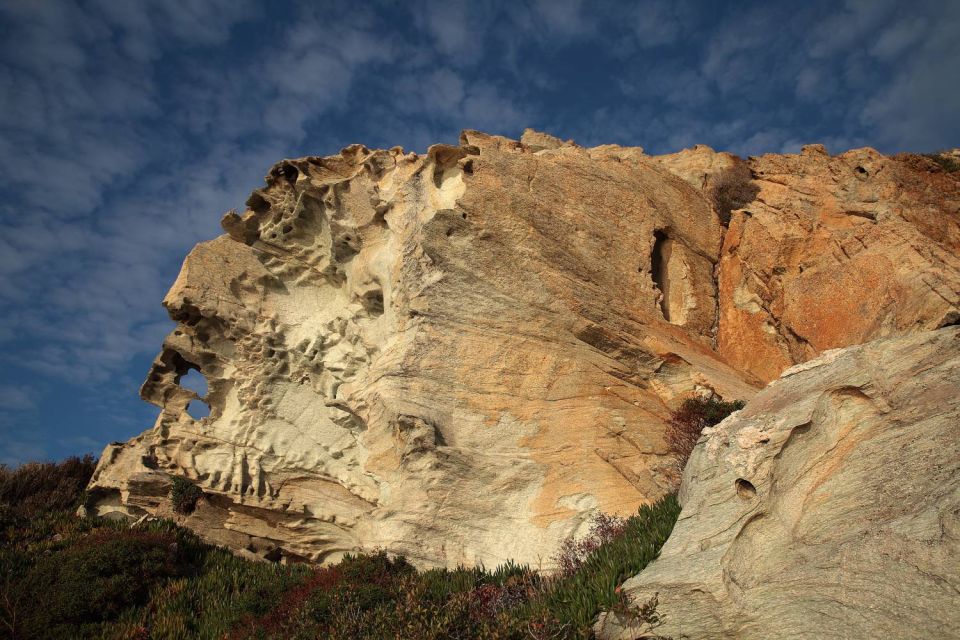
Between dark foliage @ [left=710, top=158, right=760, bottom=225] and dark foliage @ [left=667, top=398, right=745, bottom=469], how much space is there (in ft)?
24.8

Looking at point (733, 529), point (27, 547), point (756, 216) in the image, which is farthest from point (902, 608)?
point (27, 547)

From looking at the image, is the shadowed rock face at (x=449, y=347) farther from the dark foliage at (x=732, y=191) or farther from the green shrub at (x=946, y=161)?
the green shrub at (x=946, y=161)

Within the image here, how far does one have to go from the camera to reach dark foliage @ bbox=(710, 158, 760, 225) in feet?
61.6

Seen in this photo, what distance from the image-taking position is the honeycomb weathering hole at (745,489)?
8227mm

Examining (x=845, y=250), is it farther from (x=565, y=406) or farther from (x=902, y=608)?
(x=902, y=608)

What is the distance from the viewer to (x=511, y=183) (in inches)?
606

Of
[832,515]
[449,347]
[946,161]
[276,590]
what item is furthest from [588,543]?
[946,161]

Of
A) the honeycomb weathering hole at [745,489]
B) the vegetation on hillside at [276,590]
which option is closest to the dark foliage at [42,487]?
Answer: the vegetation on hillside at [276,590]

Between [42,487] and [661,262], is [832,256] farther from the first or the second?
[42,487]

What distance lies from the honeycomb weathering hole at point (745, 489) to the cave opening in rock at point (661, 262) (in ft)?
29.0

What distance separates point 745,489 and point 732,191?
12.7 m

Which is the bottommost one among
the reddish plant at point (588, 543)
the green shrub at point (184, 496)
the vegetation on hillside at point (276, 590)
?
the vegetation on hillside at point (276, 590)

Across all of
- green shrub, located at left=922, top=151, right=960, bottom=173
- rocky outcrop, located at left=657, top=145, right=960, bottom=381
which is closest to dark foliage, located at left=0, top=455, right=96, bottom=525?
rocky outcrop, located at left=657, top=145, right=960, bottom=381

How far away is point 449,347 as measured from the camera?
13914 mm
